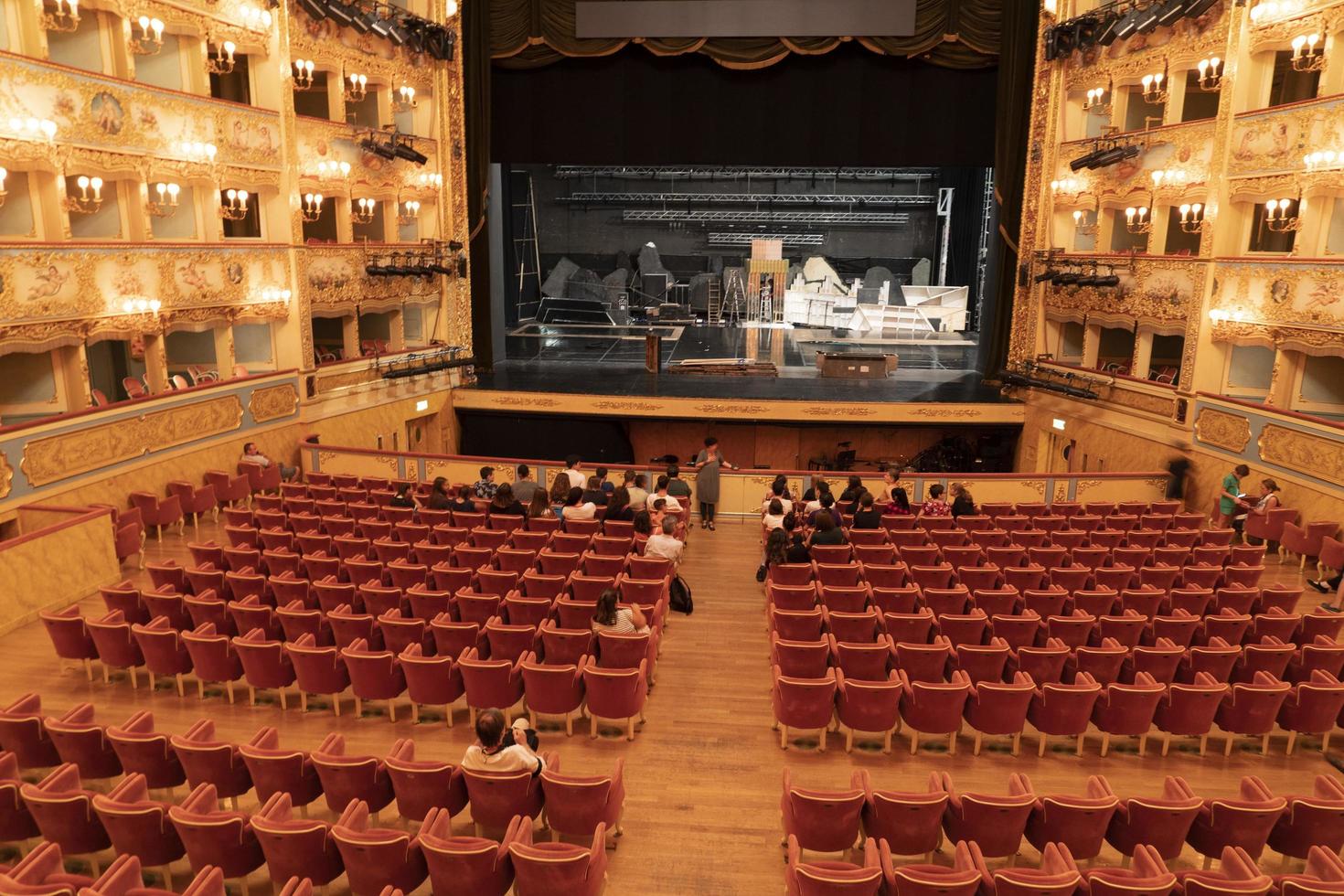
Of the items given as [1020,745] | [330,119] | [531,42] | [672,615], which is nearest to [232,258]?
[330,119]

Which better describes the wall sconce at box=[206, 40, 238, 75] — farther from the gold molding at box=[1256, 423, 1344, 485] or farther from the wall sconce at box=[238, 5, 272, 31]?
the gold molding at box=[1256, 423, 1344, 485]

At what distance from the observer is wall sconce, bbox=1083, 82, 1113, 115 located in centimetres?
1830

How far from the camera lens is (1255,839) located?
5051 millimetres

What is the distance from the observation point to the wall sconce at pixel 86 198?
12570 mm

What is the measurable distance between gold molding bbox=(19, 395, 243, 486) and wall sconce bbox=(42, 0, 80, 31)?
5284 mm

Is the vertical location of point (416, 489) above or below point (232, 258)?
below

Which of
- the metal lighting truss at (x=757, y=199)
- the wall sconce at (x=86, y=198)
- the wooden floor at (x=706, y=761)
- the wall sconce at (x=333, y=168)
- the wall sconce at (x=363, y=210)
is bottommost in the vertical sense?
the wooden floor at (x=706, y=761)

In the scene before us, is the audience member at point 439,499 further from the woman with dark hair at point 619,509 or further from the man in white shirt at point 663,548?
the man in white shirt at point 663,548

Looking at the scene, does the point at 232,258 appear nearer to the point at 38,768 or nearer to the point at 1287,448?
the point at 38,768

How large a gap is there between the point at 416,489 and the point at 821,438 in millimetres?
10461

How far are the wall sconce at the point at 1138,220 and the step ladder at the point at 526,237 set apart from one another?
68.6 feet

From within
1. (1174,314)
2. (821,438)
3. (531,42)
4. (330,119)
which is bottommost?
(821,438)

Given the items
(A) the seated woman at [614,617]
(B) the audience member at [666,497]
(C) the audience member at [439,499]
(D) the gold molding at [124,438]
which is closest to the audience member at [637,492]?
(B) the audience member at [666,497]

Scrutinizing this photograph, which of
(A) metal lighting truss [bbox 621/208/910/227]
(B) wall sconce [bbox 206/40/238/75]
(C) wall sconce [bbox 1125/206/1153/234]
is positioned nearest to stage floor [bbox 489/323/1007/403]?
(C) wall sconce [bbox 1125/206/1153/234]
